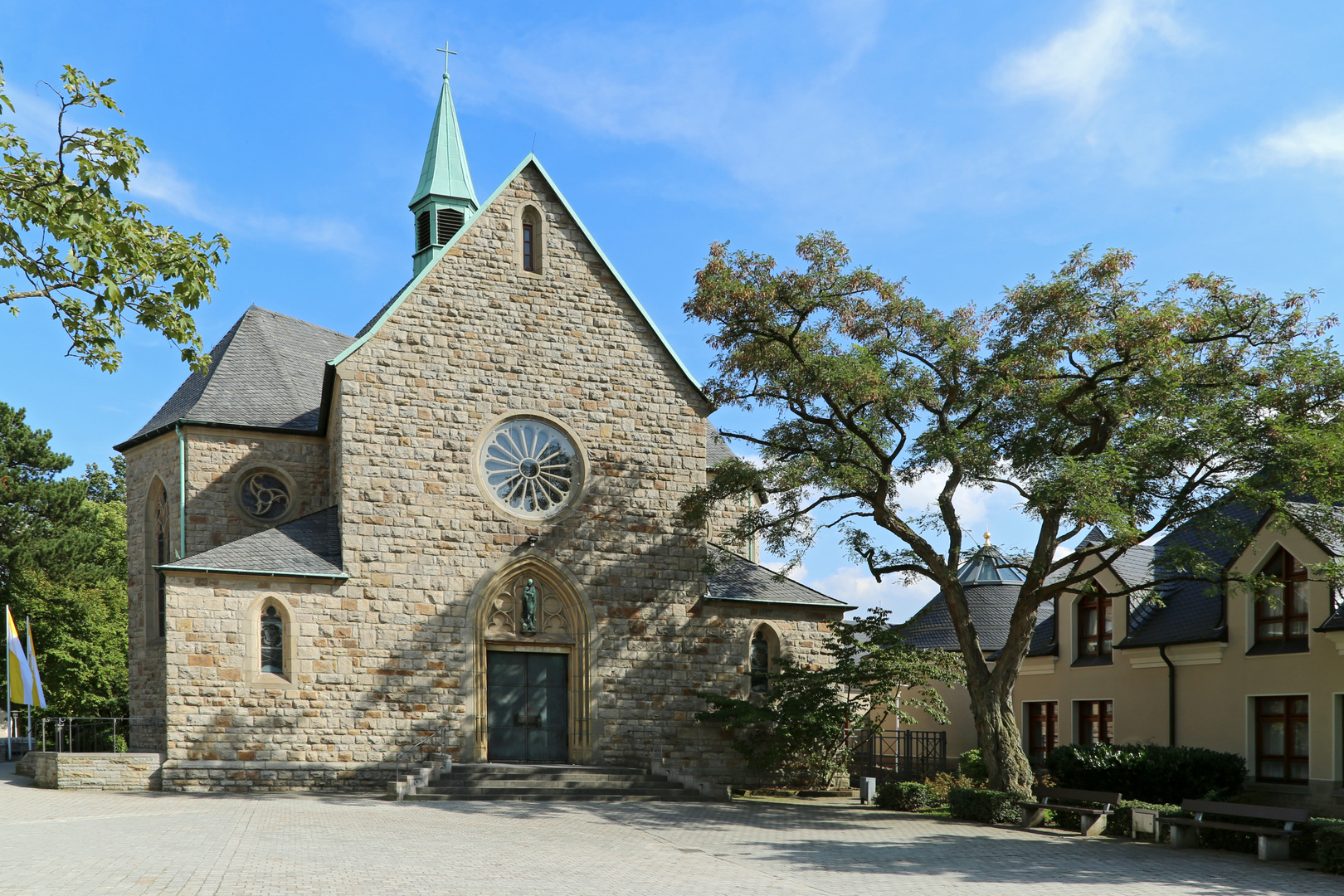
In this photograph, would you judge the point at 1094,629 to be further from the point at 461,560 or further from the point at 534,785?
the point at 461,560

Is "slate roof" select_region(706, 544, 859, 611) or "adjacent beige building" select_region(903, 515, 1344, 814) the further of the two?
"slate roof" select_region(706, 544, 859, 611)

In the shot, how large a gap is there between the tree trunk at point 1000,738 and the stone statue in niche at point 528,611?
28.2ft

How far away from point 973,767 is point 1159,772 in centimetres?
773

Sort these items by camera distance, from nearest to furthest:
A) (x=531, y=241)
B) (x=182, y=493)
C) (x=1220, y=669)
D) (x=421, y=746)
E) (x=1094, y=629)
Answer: (x=421, y=746) < (x=1220, y=669) < (x=182, y=493) < (x=531, y=241) < (x=1094, y=629)

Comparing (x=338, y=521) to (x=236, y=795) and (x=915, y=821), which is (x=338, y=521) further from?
(x=915, y=821)

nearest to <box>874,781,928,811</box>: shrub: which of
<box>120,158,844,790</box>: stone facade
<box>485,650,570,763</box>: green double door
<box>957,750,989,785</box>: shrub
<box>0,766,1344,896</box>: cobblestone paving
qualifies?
<box>0,766,1344,896</box>: cobblestone paving

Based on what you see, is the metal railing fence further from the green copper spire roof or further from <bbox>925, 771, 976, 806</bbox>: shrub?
the green copper spire roof

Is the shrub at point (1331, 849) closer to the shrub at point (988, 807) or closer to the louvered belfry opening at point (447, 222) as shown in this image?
the shrub at point (988, 807)

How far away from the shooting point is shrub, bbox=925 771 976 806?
65.9ft

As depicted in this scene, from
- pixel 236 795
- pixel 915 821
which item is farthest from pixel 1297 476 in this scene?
pixel 236 795

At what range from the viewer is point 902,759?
26031 mm

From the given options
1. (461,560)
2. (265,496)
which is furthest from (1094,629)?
(265,496)

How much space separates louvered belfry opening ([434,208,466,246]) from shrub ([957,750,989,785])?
63.3 feet

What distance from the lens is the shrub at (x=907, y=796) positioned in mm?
20031
